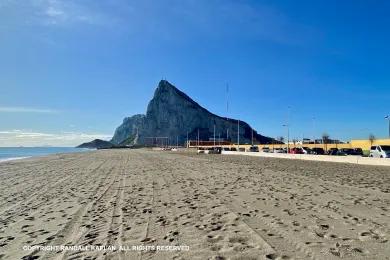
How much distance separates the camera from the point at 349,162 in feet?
121

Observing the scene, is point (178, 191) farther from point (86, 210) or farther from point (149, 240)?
point (149, 240)

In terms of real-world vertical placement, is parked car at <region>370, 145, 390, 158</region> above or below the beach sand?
above

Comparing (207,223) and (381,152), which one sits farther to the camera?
(381,152)

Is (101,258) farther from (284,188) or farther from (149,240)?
(284,188)

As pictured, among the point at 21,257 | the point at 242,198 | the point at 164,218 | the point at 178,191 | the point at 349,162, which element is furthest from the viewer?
the point at 349,162

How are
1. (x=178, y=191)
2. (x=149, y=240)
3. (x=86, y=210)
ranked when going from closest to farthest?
(x=149, y=240)
(x=86, y=210)
(x=178, y=191)

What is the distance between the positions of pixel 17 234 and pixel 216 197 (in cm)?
660

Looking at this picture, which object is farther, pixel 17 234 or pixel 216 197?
pixel 216 197

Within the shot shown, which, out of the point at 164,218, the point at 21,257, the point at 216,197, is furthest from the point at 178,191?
the point at 21,257

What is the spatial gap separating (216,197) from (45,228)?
19.5 feet

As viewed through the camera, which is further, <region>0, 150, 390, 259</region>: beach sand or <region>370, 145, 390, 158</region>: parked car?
<region>370, 145, 390, 158</region>: parked car

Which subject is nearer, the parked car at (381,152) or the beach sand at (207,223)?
the beach sand at (207,223)

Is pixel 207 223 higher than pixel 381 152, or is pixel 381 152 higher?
pixel 381 152

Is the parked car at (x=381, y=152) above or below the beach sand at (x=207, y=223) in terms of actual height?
above
